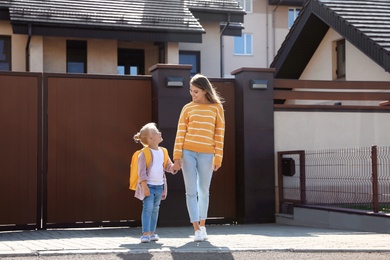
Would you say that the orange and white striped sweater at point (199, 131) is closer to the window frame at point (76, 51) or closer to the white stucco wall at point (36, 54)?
the white stucco wall at point (36, 54)

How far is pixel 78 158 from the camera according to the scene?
36.7 feet

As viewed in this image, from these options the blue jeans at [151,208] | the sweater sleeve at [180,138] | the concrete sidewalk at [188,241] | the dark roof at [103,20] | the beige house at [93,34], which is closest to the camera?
the concrete sidewalk at [188,241]

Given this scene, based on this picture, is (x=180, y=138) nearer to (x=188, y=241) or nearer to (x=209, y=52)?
(x=188, y=241)

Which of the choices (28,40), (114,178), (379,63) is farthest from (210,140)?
(28,40)

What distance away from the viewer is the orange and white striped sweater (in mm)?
8250

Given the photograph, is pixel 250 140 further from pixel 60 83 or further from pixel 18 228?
pixel 18 228

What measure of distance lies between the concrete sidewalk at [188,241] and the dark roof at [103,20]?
10.2m

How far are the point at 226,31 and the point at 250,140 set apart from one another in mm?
13850

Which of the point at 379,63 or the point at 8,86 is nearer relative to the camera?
the point at 8,86

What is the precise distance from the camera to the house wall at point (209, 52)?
2383 cm

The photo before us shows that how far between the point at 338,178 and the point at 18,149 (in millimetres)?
4853

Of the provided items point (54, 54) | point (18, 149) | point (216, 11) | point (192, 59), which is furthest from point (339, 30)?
point (18, 149)

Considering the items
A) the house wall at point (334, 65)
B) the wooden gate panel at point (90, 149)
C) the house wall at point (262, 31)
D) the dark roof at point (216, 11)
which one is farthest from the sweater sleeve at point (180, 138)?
the house wall at point (262, 31)

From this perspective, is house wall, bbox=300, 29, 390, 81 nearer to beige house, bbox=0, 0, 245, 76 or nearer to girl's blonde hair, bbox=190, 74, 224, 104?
beige house, bbox=0, 0, 245, 76
